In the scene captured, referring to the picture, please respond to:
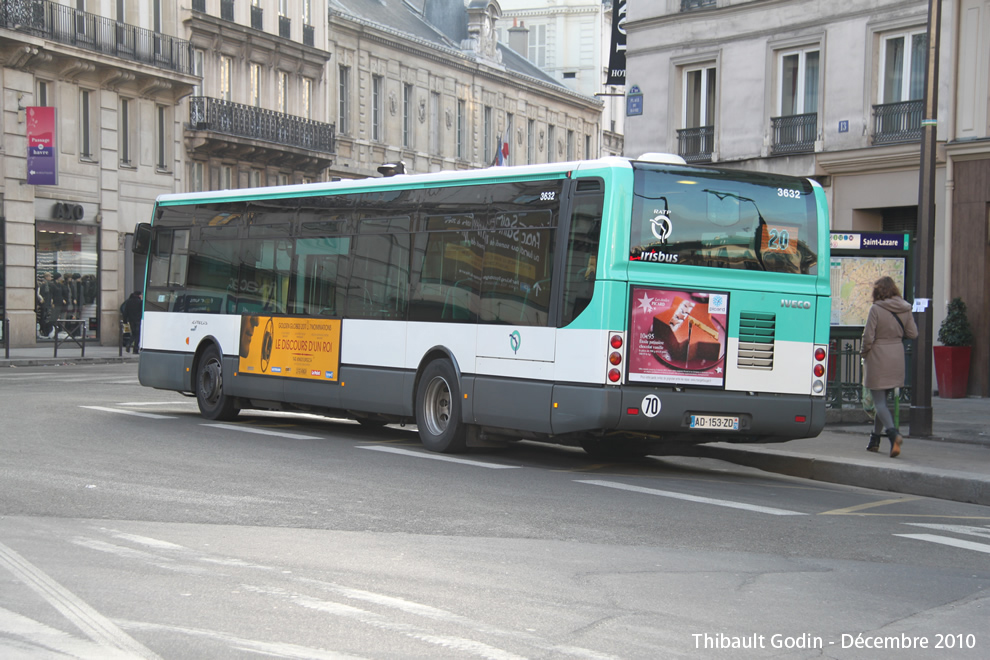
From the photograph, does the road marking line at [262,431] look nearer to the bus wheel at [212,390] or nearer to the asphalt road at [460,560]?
the bus wheel at [212,390]

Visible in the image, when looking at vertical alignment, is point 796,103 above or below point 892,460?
above

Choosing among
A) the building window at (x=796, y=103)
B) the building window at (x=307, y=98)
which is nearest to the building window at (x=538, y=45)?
the building window at (x=307, y=98)

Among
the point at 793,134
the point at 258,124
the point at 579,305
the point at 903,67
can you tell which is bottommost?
the point at 579,305

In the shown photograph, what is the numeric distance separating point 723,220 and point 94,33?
3227 cm

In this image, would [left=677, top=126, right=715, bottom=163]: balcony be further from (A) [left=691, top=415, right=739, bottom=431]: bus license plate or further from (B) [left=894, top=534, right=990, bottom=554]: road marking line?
(B) [left=894, top=534, right=990, bottom=554]: road marking line

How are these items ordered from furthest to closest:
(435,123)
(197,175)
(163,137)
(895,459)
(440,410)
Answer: (435,123), (197,175), (163,137), (440,410), (895,459)

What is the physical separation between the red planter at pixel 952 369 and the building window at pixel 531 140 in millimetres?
44500

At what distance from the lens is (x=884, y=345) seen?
527 inches

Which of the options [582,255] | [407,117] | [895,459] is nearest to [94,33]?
[407,117]

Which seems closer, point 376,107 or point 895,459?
point 895,459

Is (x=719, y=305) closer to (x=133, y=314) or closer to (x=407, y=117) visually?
(x=133, y=314)

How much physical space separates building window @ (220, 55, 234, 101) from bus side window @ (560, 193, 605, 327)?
120 feet

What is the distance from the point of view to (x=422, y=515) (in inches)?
348

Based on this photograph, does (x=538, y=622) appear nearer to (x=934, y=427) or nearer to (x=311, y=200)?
(x=311, y=200)
